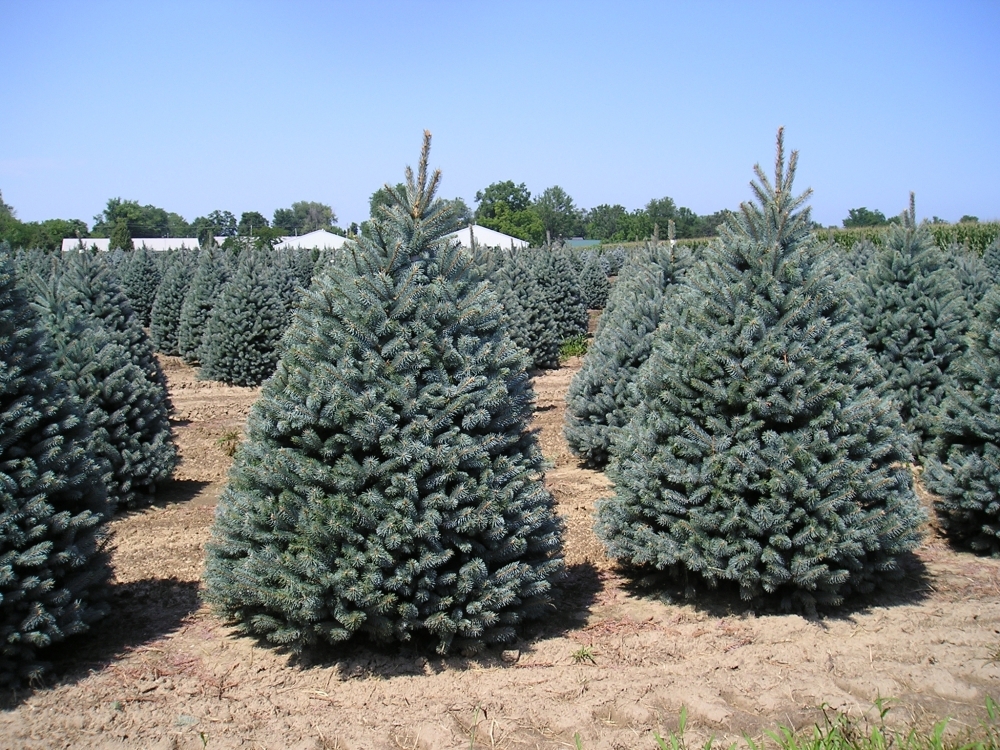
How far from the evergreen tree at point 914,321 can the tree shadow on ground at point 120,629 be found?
753cm

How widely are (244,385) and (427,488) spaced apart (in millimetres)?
11534

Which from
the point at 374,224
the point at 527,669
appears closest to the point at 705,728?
the point at 527,669

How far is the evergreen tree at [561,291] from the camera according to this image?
1959cm

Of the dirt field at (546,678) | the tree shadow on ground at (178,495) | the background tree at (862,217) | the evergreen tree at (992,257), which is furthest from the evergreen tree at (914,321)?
the background tree at (862,217)

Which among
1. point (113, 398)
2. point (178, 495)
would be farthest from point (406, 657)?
point (178, 495)

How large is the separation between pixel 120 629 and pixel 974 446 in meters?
6.41

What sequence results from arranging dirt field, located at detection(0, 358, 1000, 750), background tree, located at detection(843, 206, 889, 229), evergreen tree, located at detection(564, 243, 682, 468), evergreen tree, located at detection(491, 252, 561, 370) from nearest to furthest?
dirt field, located at detection(0, 358, 1000, 750) → evergreen tree, located at detection(564, 243, 682, 468) → evergreen tree, located at detection(491, 252, 561, 370) → background tree, located at detection(843, 206, 889, 229)

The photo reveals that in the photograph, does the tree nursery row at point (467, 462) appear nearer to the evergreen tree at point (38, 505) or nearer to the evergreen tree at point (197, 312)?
the evergreen tree at point (38, 505)

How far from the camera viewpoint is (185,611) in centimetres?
539

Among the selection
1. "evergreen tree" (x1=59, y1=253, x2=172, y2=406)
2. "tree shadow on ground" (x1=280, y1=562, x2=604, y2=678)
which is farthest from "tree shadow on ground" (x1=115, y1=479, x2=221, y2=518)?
"tree shadow on ground" (x1=280, y1=562, x2=604, y2=678)

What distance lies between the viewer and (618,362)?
8906 mm

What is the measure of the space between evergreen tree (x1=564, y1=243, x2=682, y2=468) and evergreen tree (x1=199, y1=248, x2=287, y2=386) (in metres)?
7.30

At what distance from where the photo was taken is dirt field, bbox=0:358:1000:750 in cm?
393

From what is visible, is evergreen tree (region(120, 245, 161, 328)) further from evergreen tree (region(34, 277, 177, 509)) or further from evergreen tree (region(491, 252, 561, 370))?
evergreen tree (region(34, 277, 177, 509))
